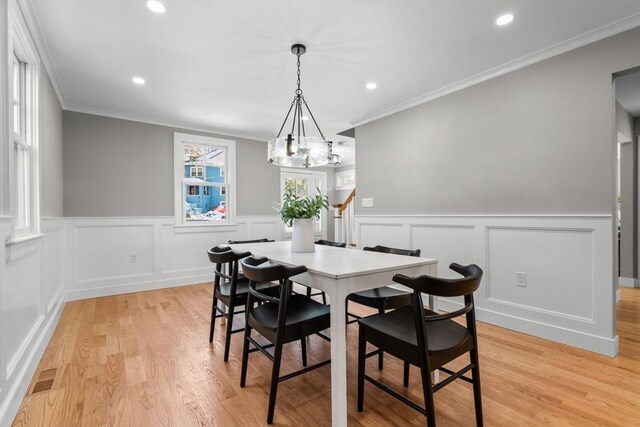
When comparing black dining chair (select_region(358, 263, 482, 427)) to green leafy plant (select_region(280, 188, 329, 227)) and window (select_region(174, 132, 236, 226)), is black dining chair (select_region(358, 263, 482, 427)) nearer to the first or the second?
green leafy plant (select_region(280, 188, 329, 227))

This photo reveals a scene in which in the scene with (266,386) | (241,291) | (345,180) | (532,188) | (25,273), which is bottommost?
Answer: (266,386)

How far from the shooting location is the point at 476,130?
122 inches

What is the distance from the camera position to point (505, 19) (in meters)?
2.15

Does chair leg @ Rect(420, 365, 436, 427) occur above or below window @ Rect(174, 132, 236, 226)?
below

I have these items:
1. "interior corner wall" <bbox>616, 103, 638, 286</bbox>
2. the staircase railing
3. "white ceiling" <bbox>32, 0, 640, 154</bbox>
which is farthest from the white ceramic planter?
"interior corner wall" <bbox>616, 103, 638, 286</bbox>

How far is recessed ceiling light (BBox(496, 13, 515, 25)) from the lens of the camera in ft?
6.92

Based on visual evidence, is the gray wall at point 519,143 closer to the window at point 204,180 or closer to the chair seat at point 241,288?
the chair seat at point 241,288

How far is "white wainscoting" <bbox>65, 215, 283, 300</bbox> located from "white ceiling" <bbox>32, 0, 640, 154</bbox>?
5.39 ft

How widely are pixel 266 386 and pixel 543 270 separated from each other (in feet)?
8.24

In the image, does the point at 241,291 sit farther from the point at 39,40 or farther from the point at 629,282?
the point at 629,282

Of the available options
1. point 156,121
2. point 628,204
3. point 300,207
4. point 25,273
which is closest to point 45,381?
point 25,273

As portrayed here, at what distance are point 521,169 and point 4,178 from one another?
3.77 meters

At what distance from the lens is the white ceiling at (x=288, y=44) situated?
2041 mm

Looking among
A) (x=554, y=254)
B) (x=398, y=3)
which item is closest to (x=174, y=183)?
Answer: (x=398, y=3)
